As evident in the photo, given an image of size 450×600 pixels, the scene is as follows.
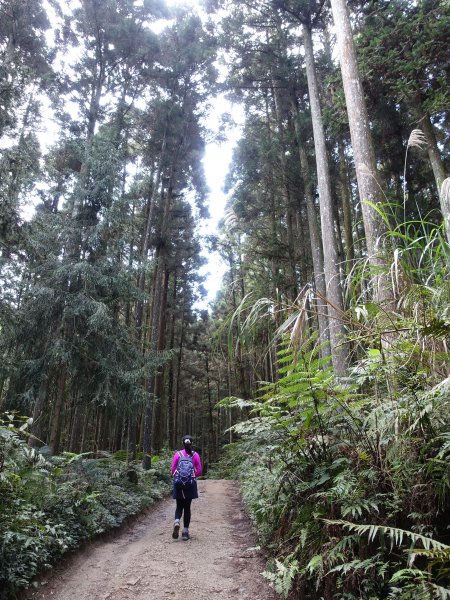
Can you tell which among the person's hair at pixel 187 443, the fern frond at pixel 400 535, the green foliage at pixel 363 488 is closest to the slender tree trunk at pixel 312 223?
the person's hair at pixel 187 443

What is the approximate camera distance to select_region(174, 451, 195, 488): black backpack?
6.32 metres

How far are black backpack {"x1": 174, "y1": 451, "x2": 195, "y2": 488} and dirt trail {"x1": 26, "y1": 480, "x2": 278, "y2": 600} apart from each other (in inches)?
34.9

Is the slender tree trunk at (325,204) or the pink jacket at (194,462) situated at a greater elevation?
the slender tree trunk at (325,204)

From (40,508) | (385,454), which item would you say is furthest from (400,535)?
(40,508)

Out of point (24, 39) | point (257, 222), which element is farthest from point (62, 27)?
point (257, 222)

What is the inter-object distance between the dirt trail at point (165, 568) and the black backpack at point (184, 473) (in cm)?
89

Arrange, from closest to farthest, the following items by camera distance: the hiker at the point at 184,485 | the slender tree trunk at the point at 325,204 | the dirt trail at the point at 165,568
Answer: the dirt trail at the point at 165,568, the hiker at the point at 184,485, the slender tree trunk at the point at 325,204

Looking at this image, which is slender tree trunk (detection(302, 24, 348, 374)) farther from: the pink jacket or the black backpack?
the black backpack

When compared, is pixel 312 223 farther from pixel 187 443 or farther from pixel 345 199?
pixel 187 443

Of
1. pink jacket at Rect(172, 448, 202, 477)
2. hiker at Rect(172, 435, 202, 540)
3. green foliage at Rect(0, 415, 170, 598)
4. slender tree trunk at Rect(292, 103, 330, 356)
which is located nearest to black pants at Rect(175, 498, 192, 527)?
hiker at Rect(172, 435, 202, 540)

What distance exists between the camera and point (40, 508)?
5.22 m

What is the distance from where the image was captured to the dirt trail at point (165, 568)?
4059 millimetres

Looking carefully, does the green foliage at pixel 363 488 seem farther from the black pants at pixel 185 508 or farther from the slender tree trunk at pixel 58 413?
the slender tree trunk at pixel 58 413

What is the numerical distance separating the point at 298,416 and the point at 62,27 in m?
16.2
